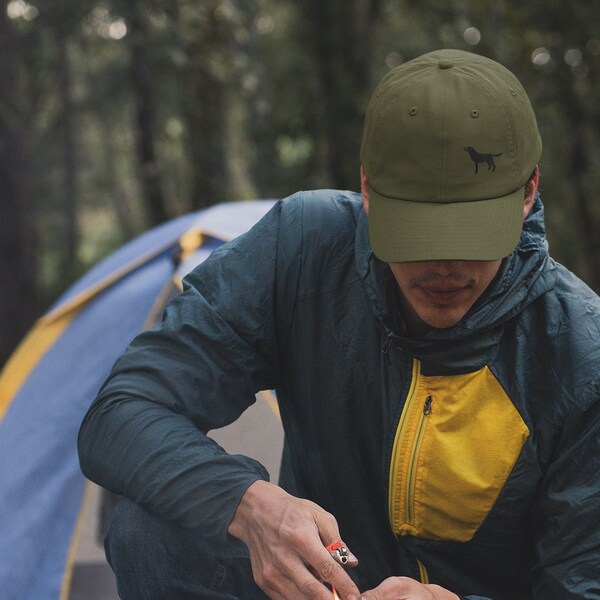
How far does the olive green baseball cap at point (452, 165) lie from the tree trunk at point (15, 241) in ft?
18.7

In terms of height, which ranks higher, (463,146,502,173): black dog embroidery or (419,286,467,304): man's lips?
(463,146,502,173): black dog embroidery

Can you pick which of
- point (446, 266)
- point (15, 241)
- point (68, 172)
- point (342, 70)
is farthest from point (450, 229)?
point (68, 172)

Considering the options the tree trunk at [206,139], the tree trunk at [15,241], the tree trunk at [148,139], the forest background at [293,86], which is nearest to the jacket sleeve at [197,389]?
the forest background at [293,86]

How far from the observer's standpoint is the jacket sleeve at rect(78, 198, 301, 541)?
1.61 metres

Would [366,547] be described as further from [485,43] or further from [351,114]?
[351,114]

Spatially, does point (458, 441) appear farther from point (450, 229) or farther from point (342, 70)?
point (342, 70)

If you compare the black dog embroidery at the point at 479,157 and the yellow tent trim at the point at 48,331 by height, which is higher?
the black dog embroidery at the point at 479,157

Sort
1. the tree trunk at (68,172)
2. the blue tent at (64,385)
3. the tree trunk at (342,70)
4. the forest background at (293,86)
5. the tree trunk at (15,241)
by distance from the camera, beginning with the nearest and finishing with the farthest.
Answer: the blue tent at (64,385)
the tree trunk at (15,241)
the forest background at (293,86)
the tree trunk at (342,70)
the tree trunk at (68,172)

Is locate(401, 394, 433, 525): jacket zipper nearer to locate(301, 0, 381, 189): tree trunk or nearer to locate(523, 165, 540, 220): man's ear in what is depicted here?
locate(523, 165, 540, 220): man's ear

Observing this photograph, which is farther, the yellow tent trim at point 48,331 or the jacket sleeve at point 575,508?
the yellow tent trim at point 48,331

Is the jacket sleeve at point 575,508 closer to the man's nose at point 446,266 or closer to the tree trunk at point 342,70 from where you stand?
the man's nose at point 446,266

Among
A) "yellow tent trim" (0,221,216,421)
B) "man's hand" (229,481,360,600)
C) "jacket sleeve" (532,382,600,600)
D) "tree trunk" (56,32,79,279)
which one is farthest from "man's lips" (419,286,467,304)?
"tree trunk" (56,32,79,279)

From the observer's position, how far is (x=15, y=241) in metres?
7.03

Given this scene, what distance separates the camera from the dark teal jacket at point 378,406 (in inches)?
63.6
